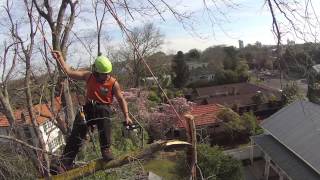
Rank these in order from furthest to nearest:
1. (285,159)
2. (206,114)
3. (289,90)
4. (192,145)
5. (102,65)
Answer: (206,114), (285,159), (289,90), (102,65), (192,145)

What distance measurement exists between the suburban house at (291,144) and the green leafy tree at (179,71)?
19.0 metres

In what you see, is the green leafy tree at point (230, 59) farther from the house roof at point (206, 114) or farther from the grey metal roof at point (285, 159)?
the grey metal roof at point (285, 159)

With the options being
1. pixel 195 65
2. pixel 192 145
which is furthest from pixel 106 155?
pixel 195 65

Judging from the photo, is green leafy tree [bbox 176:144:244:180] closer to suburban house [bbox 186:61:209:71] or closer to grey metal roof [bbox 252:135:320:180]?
grey metal roof [bbox 252:135:320:180]

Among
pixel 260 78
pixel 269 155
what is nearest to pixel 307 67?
pixel 269 155

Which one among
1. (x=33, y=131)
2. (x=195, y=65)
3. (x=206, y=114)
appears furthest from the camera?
(x=195, y=65)

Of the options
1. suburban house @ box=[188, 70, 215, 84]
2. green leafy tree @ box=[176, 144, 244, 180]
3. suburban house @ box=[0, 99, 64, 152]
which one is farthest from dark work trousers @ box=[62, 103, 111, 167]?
suburban house @ box=[188, 70, 215, 84]

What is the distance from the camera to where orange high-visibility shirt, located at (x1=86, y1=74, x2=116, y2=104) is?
4.70m

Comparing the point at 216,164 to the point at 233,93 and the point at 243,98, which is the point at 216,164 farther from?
the point at 233,93

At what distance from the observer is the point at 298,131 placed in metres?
18.7

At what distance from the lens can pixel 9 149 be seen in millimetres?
5566

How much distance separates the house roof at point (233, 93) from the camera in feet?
112

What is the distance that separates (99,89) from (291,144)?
15.0 metres

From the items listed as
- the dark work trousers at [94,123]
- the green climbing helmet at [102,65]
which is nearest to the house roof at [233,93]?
the dark work trousers at [94,123]
